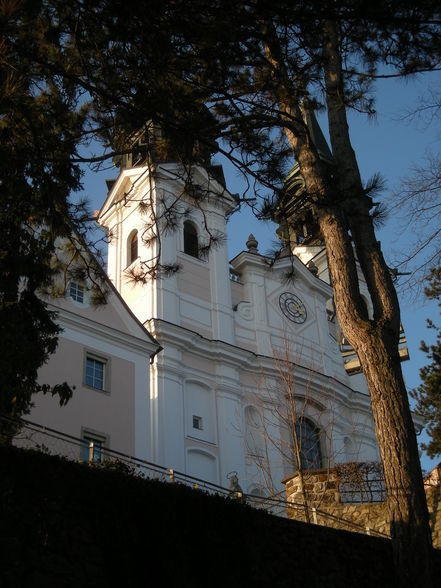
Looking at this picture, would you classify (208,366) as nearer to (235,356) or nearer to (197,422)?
(235,356)

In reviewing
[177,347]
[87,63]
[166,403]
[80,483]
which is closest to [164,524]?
[80,483]

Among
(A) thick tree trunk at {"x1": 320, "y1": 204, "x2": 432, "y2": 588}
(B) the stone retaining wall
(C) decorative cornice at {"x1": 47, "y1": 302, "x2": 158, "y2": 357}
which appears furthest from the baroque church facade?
(A) thick tree trunk at {"x1": 320, "y1": 204, "x2": 432, "y2": 588}

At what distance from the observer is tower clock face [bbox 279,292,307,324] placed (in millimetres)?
34250

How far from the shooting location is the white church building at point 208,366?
22406 mm

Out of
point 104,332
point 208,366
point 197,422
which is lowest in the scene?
point 197,422

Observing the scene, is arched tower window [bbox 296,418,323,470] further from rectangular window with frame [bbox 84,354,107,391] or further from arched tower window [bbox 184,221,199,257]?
rectangular window with frame [bbox 84,354,107,391]

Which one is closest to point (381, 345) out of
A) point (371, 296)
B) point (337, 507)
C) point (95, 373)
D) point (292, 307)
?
point (371, 296)

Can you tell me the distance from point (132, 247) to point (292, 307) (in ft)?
21.7

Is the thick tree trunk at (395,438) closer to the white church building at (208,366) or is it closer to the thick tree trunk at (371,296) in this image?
the thick tree trunk at (371,296)

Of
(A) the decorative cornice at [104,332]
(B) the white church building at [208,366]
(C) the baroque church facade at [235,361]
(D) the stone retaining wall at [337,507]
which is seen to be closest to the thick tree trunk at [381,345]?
(D) the stone retaining wall at [337,507]

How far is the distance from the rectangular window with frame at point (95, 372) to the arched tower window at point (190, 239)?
10419 mm

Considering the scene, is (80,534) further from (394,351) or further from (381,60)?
(381,60)

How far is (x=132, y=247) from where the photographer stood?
33250mm

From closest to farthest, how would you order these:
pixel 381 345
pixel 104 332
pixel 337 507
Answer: pixel 381 345 → pixel 337 507 → pixel 104 332
